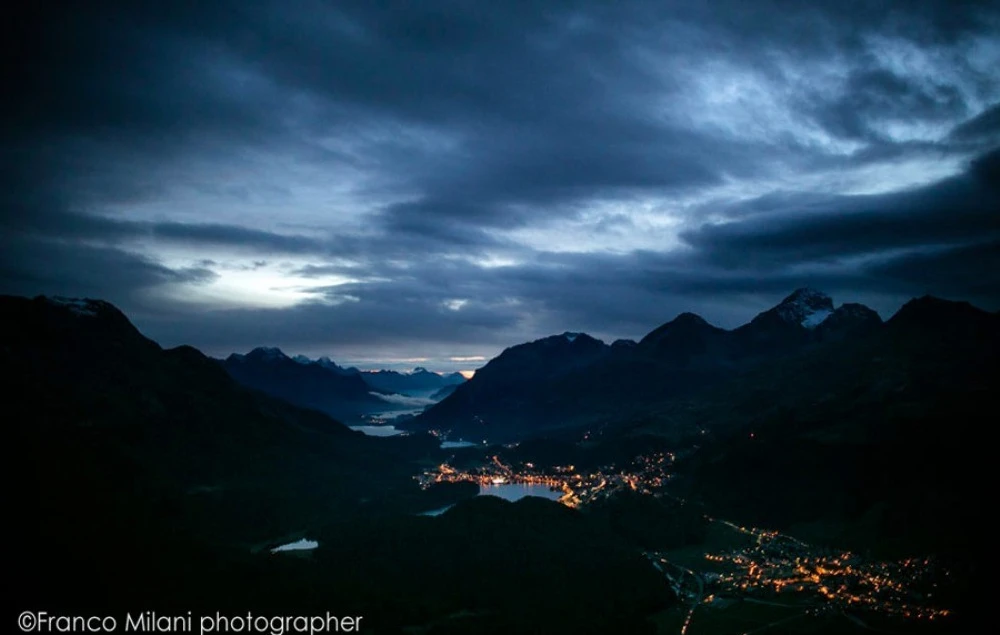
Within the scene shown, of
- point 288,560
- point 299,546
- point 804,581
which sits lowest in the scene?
point 299,546

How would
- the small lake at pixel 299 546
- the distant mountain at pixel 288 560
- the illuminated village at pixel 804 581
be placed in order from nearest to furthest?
the distant mountain at pixel 288 560
the illuminated village at pixel 804 581
the small lake at pixel 299 546

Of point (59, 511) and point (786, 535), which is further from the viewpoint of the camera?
point (786, 535)

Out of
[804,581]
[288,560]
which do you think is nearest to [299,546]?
[288,560]

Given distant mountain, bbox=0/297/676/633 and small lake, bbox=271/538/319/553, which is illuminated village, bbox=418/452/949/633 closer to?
distant mountain, bbox=0/297/676/633

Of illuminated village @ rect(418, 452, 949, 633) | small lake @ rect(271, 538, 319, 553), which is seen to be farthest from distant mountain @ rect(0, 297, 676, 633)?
illuminated village @ rect(418, 452, 949, 633)

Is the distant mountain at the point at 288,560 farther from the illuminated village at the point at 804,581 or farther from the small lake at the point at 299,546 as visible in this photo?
the illuminated village at the point at 804,581

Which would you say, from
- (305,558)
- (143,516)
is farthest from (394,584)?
(143,516)

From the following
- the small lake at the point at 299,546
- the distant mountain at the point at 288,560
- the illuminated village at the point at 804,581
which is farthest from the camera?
the small lake at the point at 299,546

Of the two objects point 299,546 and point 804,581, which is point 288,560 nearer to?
point 299,546

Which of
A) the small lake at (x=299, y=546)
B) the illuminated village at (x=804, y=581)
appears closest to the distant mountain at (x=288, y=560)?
the small lake at (x=299, y=546)

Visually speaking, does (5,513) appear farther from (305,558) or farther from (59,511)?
(305,558)

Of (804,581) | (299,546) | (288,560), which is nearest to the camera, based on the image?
(804,581)
